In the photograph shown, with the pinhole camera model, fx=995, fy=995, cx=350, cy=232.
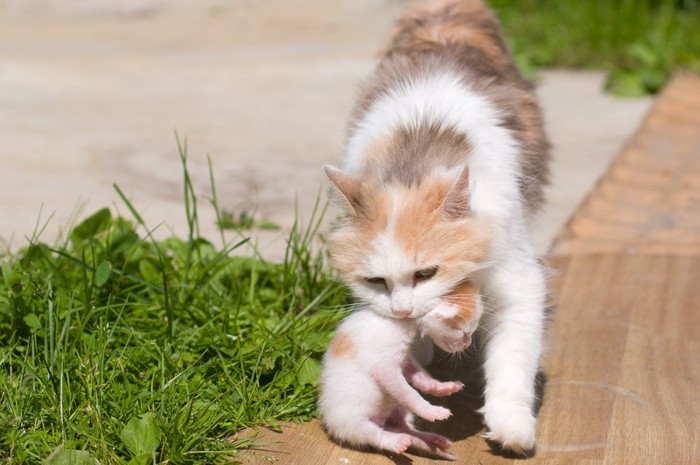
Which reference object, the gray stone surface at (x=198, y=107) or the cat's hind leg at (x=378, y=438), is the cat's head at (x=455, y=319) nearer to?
the cat's hind leg at (x=378, y=438)

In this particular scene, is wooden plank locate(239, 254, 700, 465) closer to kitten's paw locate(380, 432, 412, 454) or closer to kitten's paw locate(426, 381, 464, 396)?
kitten's paw locate(380, 432, 412, 454)

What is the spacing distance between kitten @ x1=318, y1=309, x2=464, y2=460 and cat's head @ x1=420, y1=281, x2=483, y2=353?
2 cm

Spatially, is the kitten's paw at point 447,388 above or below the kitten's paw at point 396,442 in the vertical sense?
above

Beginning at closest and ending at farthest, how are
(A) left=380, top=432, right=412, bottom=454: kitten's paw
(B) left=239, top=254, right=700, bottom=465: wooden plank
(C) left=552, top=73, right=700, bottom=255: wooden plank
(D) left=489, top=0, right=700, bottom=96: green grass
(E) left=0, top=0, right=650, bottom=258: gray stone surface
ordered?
(A) left=380, top=432, right=412, bottom=454: kitten's paw → (B) left=239, top=254, right=700, bottom=465: wooden plank → (C) left=552, top=73, right=700, bottom=255: wooden plank → (E) left=0, top=0, right=650, bottom=258: gray stone surface → (D) left=489, top=0, right=700, bottom=96: green grass

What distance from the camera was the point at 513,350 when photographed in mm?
3109

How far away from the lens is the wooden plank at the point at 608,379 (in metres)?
2.99

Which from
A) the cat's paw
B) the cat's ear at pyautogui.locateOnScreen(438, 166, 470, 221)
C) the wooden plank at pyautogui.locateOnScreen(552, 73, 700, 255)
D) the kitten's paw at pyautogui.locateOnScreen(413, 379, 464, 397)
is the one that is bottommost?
the wooden plank at pyautogui.locateOnScreen(552, 73, 700, 255)

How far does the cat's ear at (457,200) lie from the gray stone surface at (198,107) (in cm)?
137

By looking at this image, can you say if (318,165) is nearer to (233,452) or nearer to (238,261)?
(238,261)

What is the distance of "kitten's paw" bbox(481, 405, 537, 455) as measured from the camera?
2.89 meters

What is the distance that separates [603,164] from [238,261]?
272 centimetres

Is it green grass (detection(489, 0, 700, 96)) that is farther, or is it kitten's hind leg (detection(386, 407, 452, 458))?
green grass (detection(489, 0, 700, 96))

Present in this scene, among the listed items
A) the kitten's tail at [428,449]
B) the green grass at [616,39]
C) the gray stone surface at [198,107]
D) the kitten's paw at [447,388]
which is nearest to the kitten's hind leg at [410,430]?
the kitten's tail at [428,449]

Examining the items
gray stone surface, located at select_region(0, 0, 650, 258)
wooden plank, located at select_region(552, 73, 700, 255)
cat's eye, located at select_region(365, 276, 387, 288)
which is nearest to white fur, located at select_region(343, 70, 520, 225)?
cat's eye, located at select_region(365, 276, 387, 288)
